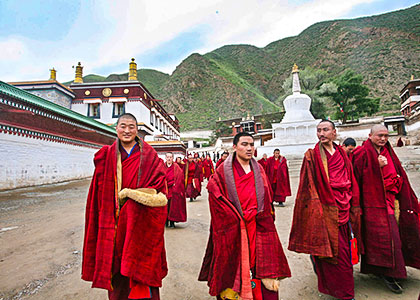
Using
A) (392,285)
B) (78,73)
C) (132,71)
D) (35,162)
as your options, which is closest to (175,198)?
(392,285)

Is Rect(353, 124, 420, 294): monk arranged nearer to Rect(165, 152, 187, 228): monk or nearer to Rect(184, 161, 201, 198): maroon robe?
Rect(165, 152, 187, 228): monk

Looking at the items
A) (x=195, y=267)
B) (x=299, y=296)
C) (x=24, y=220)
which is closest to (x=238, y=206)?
(x=299, y=296)

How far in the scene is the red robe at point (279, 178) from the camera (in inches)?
292

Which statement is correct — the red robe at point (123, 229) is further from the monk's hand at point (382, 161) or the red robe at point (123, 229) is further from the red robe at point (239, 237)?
the monk's hand at point (382, 161)

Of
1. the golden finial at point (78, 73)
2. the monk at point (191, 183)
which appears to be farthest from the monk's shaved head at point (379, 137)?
the golden finial at point (78, 73)

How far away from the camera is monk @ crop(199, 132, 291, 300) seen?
6.33 feet

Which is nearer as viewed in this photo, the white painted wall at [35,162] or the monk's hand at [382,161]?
the monk's hand at [382,161]

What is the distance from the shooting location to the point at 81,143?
42.0ft

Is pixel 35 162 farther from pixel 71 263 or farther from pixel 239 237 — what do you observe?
pixel 239 237

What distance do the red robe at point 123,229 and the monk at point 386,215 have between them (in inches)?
90.3

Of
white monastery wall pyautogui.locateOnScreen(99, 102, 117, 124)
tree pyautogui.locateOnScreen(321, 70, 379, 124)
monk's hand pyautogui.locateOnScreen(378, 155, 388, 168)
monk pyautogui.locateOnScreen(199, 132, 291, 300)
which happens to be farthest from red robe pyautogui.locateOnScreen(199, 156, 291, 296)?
tree pyautogui.locateOnScreen(321, 70, 379, 124)

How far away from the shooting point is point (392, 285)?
260cm

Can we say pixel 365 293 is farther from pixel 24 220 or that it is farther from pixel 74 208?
pixel 74 208

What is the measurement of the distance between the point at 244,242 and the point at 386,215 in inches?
72.1
